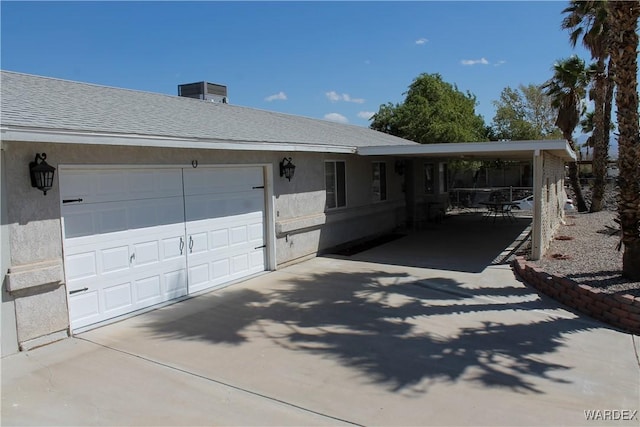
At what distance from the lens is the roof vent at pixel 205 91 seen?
53.5 ft

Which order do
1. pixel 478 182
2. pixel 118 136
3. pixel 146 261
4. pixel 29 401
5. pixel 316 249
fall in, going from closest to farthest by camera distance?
pixel 29 401, pixel 118 136, pixel 146 261, pixel 316 249, pixel 478 182

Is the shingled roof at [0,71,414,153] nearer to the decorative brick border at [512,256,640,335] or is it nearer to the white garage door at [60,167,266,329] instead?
the white garage door at [60,167,266,329]

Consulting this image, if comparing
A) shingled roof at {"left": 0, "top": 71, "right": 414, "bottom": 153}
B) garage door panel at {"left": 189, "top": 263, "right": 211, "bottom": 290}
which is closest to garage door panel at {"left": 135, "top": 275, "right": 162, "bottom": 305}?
garage door panel at {"left": 189, "top": 263, "right": 211, "bottom": 290}

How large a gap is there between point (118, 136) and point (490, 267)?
316 inches

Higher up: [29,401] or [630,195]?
[630,195]

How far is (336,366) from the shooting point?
17.6 feet

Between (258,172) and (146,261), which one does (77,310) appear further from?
(258,172)

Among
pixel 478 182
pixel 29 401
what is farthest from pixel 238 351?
pixel 478 182

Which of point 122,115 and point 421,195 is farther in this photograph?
point 421,195

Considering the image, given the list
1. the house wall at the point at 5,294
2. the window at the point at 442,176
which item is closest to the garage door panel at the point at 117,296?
the house wall at the point at 5,294

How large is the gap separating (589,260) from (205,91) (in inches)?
497

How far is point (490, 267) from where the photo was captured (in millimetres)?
10555

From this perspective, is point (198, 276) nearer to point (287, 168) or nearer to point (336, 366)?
point (287, 168)

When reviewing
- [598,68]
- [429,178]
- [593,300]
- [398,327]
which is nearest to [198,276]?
→ [398,327]
